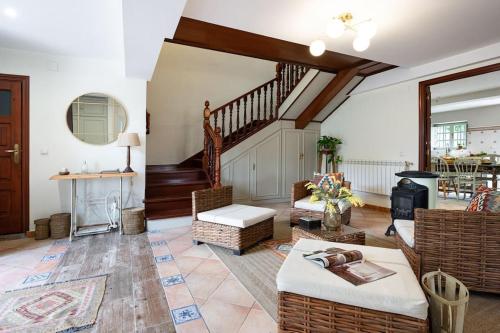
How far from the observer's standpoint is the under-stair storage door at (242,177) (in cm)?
531

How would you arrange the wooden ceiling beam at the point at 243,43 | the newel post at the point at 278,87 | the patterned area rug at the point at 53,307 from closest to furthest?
1. the patterned area rug at the point at 53,307
2. the wooden ceiling beam at the point at 243,43
3. the newel post at the point at 278,87

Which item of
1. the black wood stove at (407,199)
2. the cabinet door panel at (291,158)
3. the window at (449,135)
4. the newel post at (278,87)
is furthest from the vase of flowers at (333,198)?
the window at (449,135)

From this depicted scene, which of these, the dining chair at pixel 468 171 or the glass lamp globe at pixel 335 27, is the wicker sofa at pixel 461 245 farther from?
the dining chair at pixel 468 171

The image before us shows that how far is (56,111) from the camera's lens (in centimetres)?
364

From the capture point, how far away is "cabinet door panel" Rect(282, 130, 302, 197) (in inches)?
233

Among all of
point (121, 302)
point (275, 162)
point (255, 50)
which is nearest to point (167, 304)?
point (121, 302)

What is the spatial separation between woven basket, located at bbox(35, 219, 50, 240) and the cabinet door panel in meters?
4.28

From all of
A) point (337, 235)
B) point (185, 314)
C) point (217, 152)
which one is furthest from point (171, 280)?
point (217, 152)

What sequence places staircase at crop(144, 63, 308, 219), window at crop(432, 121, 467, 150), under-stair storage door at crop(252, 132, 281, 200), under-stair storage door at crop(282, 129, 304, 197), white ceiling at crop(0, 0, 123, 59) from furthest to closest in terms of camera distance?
window at crop(432, 121, 467, 150) < under-stair storage door at crop(282, 129, 304, 197) < under-stair storage door at crop(252, 132, 281, 200) < staircase at crop(144, 63, 308, 219) < white ceiling at crop(0, 0, 123, 59)

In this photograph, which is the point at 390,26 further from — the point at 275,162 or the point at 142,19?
the point at 275,162

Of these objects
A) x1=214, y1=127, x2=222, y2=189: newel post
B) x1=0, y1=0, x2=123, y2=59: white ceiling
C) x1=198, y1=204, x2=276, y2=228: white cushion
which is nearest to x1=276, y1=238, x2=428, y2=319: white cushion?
x1=198, y1=204, x2=276, y2=228: white cushion

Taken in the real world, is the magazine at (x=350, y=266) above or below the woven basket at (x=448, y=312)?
above

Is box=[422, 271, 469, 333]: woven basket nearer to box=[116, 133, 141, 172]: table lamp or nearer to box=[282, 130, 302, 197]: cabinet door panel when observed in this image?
box=[116, 133, 141, 172]: table lamp

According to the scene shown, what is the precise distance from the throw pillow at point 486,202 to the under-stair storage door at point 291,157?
3863 millimetres
